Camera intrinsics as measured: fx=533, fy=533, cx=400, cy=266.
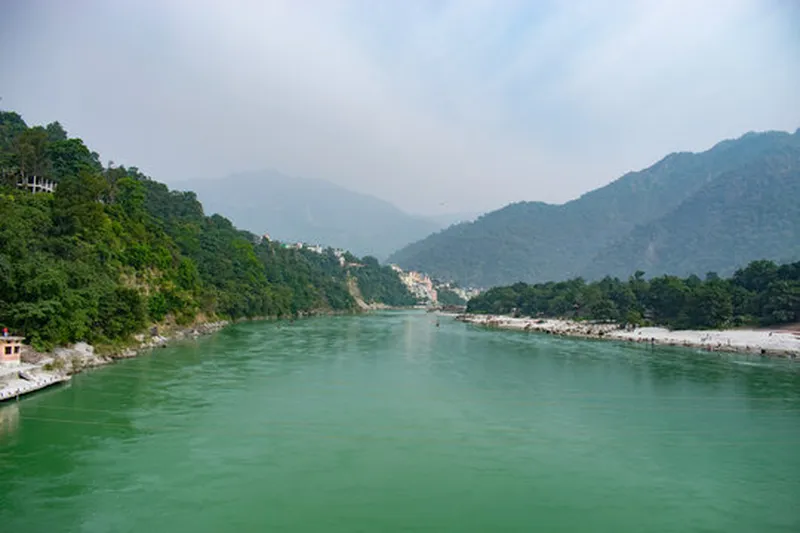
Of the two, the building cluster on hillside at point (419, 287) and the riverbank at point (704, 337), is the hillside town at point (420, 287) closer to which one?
the building cluster on hillside at point (419, 287)

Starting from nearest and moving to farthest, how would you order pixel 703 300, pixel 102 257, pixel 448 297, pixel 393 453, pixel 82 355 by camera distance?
1. pixel 393 453
2. pixel 82 355
3. pixel 102 257
4. pixel 703 300
5. pixel 448 297

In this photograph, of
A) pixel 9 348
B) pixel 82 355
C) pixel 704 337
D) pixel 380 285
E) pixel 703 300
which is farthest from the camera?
pixel 380 285

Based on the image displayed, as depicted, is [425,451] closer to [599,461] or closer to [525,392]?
[599,461]

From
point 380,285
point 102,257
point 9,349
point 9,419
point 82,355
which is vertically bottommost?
point 9,419

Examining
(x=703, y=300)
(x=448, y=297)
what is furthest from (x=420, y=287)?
(x=703, y=300)

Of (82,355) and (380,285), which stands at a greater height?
(380,285)

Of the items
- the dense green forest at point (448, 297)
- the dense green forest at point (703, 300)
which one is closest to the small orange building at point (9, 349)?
the dense green forest at point (703, 300)

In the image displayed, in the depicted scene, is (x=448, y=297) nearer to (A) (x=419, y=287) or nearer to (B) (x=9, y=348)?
(A) (x=419, y=287)
